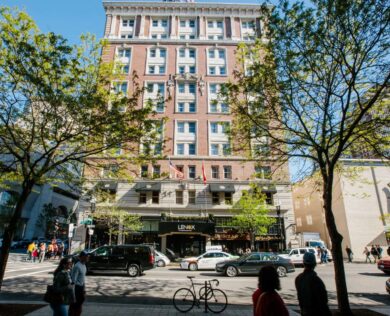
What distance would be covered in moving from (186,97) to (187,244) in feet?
66.4

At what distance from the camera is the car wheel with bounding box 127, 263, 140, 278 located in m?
17.7

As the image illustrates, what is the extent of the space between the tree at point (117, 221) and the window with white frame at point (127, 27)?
28704mm

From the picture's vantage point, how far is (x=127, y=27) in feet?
148

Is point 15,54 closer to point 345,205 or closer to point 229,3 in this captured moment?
point 345,205

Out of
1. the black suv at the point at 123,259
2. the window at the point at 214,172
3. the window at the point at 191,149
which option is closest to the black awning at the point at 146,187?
the window at the point at 191,149

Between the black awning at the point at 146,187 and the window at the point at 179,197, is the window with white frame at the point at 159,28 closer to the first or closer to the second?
the black awning at the point at 146,187

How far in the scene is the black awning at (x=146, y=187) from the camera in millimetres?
32906

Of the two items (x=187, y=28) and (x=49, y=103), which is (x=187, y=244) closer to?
(x=49, y=103)

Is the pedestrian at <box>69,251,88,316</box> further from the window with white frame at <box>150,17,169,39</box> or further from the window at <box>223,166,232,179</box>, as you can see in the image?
the window with white frame at <box>150,17,169,39</box>

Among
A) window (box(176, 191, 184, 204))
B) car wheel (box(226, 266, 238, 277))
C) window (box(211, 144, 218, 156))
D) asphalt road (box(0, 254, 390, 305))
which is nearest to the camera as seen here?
asphalt road (box(0, 254, 390, 305))

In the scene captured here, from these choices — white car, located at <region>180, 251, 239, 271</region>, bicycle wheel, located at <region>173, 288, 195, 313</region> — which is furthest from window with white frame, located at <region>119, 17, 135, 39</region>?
bicycle wheel, located at <region>173, 288, 195, 313</region>

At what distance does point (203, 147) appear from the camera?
3647 cm

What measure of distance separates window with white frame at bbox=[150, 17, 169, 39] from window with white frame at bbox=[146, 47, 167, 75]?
11.8 feet

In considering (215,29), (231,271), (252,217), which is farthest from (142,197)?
(215,29)
